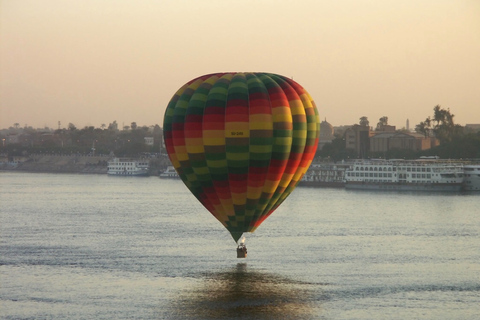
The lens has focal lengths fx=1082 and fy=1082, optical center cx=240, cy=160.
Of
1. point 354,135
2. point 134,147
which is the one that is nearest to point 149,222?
point 354,135

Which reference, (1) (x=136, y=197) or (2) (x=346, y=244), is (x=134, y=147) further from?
(2) (x=346, y=244)

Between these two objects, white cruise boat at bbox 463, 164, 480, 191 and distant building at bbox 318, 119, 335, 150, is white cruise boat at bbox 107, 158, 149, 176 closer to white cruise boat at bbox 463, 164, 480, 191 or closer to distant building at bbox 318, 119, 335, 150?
distant building at bbox 318, 119, 335, 150

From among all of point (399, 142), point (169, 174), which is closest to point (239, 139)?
point (169, 174)

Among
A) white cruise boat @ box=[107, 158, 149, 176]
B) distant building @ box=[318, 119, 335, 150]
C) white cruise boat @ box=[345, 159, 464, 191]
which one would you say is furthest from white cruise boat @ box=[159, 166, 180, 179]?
distant building @ box=[318, 119, 335, 150]

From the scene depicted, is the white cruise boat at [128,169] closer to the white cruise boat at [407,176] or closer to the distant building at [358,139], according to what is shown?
the distant building at [358,139]

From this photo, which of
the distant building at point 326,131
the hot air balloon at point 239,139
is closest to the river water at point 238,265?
the hot air balloon at point 239,139

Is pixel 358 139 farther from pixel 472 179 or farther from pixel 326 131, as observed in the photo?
pixel 472 179
